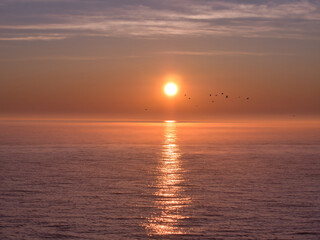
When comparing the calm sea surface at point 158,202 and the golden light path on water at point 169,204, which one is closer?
the calm sea surface at point 158,202

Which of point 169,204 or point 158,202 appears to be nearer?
point 169,204

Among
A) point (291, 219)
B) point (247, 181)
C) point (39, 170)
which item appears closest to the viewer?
point (291, 219)

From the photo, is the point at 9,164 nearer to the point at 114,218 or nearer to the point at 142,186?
the point at 142,186

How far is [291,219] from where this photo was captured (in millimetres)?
20969

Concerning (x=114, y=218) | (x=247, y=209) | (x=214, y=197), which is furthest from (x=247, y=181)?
(x=114, y=218)

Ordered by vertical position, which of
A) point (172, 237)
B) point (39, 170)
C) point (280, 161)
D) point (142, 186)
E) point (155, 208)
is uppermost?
point (172, 237)

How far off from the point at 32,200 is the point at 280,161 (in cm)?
2959

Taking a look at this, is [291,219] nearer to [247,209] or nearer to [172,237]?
[247,209]

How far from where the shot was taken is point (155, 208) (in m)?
23.1

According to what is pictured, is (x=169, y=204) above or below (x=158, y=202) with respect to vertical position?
above

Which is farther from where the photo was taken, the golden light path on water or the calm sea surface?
the golden light path on water

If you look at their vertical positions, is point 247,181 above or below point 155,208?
below

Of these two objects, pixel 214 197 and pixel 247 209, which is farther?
pixel 214 197

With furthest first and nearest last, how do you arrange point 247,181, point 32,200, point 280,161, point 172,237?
point 280,161
point 247,181
point 32,200
point 172,237
